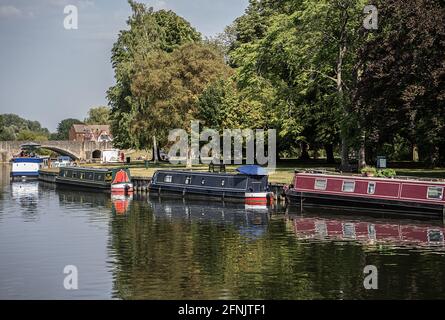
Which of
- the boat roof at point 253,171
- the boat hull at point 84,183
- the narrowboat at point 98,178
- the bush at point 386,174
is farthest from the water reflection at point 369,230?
the boat hull at point 84,183

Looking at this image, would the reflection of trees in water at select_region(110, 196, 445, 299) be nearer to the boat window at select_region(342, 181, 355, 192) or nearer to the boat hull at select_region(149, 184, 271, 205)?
the boat window at select_region(342, 181, 355, 192)

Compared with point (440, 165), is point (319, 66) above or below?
above

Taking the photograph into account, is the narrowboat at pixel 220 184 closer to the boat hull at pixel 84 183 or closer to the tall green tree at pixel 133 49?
the boat hull at pixel 84 183

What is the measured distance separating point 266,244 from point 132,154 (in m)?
118

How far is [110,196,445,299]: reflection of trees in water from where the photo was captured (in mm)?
25266

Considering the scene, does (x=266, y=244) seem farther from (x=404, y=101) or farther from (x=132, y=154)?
(x=132, y=154)

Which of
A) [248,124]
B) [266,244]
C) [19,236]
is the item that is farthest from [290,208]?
[248,124]

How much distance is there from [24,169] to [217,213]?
167 ft

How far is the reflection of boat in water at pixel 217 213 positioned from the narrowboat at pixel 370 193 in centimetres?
340

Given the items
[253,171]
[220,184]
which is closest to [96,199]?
[220,184]

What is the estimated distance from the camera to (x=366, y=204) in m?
47.9

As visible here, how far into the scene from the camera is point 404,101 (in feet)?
167

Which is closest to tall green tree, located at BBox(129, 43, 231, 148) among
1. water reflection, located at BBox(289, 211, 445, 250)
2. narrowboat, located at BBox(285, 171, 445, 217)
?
narrowboat, located at BBox(285, 171, 445, 217)

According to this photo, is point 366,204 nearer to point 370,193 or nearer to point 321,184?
point 370,193
